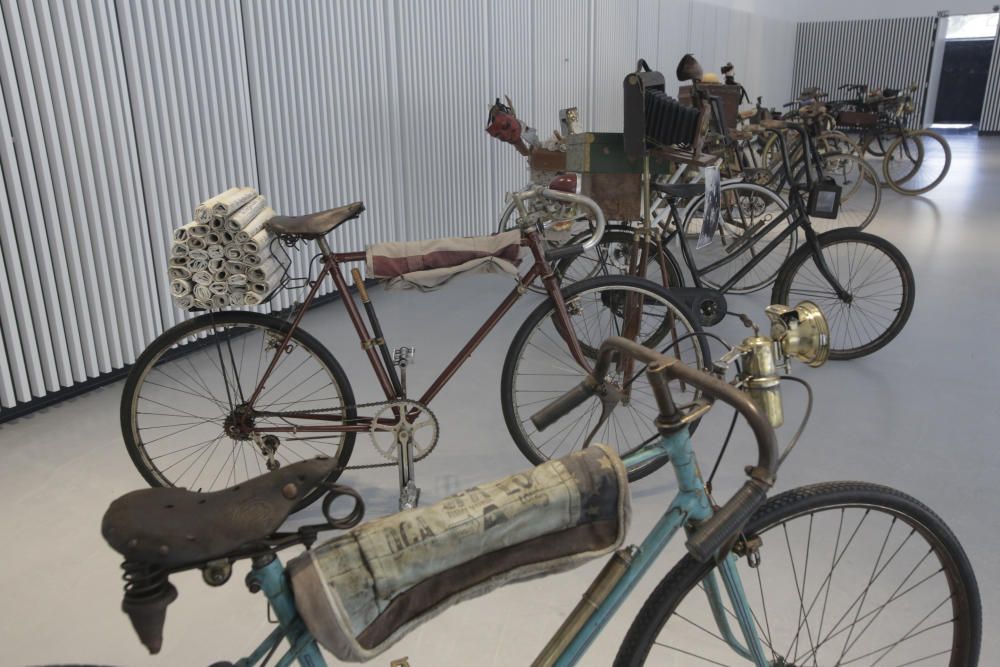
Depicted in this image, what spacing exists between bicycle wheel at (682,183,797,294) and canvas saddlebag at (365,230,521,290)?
1364 millimetres

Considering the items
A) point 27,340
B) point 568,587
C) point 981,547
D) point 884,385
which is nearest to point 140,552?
point 568,587

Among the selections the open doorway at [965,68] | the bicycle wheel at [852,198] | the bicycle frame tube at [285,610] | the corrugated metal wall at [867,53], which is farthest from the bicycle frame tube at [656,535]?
the open doorway at [965,68]

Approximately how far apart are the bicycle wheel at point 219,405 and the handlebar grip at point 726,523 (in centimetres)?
137

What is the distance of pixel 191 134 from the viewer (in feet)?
12.0

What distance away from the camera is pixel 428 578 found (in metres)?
1.06

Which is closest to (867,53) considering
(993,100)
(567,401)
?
(993,100)

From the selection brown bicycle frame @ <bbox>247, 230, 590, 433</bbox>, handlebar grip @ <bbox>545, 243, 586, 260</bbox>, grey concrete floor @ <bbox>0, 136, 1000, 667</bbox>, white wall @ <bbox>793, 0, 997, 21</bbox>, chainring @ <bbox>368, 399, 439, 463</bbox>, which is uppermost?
white wall @ <bbox>793, 0, 997, 21</bbox>

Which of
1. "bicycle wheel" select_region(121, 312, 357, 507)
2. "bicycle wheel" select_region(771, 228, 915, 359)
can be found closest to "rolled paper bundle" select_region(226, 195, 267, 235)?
"bicycle wheel" select_region(121, 312, 357, 507)

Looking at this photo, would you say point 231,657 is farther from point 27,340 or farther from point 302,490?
point 27,340

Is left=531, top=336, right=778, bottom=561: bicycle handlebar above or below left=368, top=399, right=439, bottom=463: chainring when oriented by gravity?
above

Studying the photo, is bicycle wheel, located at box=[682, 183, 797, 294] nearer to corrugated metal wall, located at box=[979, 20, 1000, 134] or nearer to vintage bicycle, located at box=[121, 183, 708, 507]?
vintage bicycle, located at box=[121, 183, 708, 507]

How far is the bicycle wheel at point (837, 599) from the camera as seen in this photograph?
1.27 m

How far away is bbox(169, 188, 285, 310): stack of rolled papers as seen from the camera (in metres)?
2.19

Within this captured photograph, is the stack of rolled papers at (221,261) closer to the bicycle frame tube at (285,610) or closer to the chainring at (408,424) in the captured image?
the chainring at (408,424)
